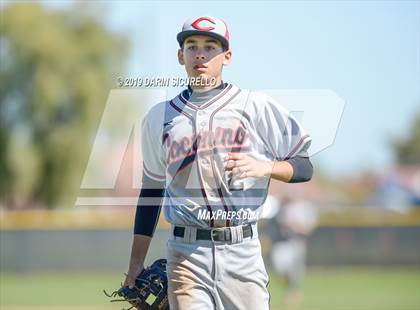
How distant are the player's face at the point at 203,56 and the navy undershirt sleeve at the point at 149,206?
543mm

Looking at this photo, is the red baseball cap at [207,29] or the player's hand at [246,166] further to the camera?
the red baseball cap at [207,29]

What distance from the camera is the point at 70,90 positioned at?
26688mm

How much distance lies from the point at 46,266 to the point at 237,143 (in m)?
14.7

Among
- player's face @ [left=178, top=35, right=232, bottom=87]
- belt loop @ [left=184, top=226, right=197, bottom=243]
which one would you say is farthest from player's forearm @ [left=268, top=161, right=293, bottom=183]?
player's face @ [left=178, top=35, right=232, bottom=87]

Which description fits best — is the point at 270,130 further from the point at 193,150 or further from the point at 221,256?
the point at 221,256

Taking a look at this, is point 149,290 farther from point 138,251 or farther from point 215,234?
point 215,234

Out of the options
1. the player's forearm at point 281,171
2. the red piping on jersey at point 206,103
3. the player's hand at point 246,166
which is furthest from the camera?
the red piping on jersey at point 206,103

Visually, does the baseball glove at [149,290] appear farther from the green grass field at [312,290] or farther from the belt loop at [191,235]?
the green grass field at [312,290]

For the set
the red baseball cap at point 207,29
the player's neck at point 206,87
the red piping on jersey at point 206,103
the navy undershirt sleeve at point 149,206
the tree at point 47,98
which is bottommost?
the navy undershirt sleeve at point 149,206

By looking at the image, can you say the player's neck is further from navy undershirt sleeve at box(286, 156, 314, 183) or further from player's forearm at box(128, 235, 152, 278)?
player's forearm at box(128, 235, 152, 278)

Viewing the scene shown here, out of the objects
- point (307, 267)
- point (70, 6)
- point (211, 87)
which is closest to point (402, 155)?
point (70, 6)

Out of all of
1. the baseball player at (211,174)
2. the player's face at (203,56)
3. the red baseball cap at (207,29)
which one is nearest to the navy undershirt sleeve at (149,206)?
the baseball player at (211,174)

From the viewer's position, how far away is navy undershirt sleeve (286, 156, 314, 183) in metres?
4.01

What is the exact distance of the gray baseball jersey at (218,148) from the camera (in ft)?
13.2
